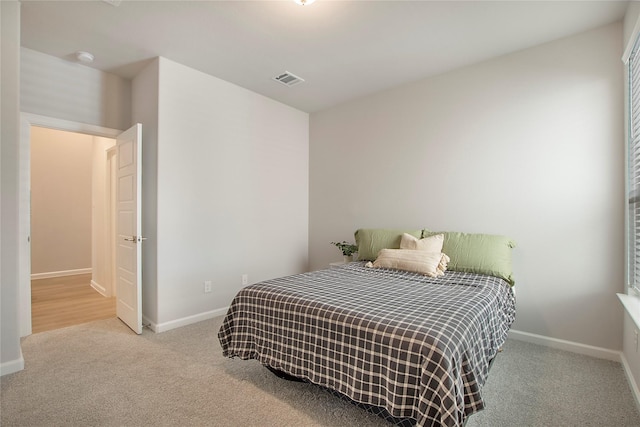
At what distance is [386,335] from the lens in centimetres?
154

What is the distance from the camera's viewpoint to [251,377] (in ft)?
7.32

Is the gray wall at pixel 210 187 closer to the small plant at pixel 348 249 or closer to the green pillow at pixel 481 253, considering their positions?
the small plant at pixel 348 249

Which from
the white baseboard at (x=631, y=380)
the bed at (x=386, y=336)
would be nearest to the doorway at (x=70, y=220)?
the bed at (x=386, y=336)

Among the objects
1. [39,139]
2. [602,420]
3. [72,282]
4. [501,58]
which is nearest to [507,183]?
[501,58]

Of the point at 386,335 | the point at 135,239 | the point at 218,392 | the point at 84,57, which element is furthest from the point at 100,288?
the point at 386,335

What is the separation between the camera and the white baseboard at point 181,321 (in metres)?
→ 3.11

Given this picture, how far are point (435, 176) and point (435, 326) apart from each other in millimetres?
2248

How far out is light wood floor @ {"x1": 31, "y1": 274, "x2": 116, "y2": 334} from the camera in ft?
11.1

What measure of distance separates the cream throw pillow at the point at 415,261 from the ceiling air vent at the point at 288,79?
2.12m

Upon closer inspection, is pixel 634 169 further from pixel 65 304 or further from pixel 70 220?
pixel 70 220

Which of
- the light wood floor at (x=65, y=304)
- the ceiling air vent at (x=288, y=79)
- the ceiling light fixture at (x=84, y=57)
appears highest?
the ceiling air vent at (x=288, y=79)

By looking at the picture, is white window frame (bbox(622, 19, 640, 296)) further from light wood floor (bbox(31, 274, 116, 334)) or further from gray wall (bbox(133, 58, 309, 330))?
light wood floor (bbox(31, 274, 116, 334))

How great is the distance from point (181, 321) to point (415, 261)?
2415 mm

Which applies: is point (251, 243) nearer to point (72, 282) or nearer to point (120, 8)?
point (120, 8)
